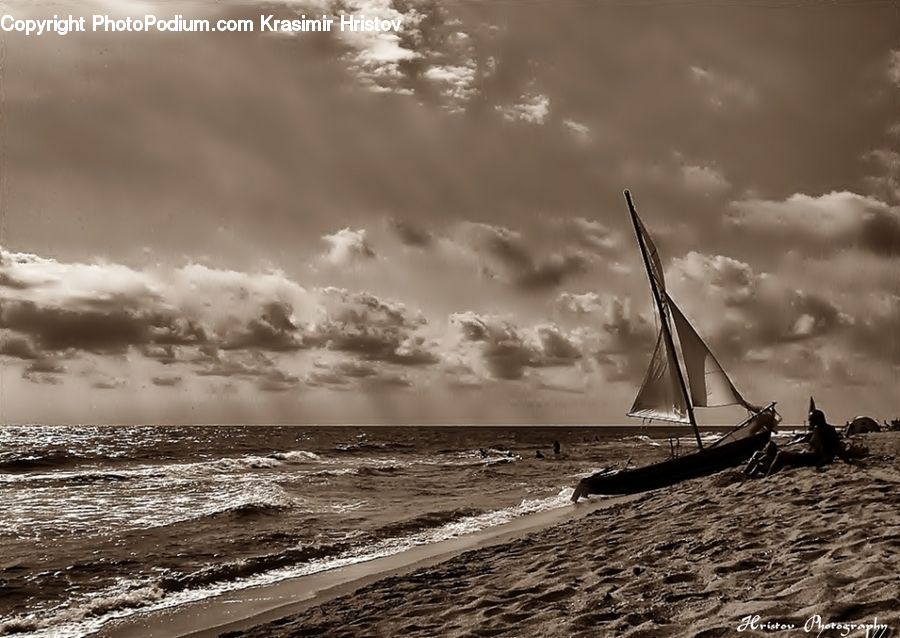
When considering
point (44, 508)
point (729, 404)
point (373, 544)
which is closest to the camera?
point (373, 544)

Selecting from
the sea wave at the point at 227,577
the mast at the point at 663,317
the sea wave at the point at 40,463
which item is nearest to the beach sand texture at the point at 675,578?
the sea wave at the point at 227,577

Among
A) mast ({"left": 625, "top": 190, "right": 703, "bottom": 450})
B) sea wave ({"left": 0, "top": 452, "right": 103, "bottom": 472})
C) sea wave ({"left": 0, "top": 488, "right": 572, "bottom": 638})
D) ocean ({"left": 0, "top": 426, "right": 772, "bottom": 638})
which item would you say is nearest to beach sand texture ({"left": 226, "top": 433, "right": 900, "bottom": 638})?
sea wave ({"left": 0, "top": 488, "right": 572, "bottom": 638})

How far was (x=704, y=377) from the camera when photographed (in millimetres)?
23938

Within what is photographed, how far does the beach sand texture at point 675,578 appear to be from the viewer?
5.35 metres

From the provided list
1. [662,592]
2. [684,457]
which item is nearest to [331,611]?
[662,592]

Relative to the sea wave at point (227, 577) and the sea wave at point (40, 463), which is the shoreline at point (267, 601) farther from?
the sea wave at point (40, 463)

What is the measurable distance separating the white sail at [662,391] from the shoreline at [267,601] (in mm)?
11732

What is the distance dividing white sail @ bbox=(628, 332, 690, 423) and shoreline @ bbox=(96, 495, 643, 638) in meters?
11.7

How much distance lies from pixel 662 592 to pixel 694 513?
5176mm

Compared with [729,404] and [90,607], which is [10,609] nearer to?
[90,607]

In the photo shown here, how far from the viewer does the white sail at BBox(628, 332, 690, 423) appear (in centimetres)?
2362

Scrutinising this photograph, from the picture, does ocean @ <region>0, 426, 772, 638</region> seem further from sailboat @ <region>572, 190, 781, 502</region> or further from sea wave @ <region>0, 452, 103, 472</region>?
sea wave @ <region>0, 452, 103, 472</region>

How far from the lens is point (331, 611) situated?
827cm

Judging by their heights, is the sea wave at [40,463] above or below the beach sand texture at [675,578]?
below
